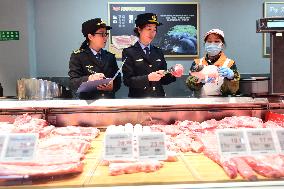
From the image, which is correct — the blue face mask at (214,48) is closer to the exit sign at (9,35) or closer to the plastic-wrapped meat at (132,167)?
the plastic-wrapped meat at (132,167)

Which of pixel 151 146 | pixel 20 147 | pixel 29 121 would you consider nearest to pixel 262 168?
pixel 151 146

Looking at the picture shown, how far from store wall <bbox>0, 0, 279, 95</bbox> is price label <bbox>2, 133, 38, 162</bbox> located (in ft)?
17.2

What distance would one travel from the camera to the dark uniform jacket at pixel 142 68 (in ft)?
15.1

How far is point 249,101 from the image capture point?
3.19 meters

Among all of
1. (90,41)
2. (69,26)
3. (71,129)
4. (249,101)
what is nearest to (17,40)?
(69,26)

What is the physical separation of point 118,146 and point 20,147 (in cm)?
49

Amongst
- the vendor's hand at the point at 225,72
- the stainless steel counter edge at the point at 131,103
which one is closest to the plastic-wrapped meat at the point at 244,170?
the stainless steel counter edge at the point at 131,103

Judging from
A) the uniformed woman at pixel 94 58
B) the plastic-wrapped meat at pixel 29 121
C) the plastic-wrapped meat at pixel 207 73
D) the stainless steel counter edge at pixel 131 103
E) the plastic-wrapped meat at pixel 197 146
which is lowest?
the plastic-wrapped meat at pixel 197 146

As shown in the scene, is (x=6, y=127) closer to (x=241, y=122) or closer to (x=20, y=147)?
(x=20, y=147)

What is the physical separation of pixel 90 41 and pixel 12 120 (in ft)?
6.26

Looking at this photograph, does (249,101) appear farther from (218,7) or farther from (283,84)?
(218,7)

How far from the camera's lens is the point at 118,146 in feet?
6.38

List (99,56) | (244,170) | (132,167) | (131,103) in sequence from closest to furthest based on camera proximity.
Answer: (244,170) < (132,167) < (131,103) < (99,56)

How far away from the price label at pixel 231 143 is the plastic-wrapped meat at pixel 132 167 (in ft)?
1.18
